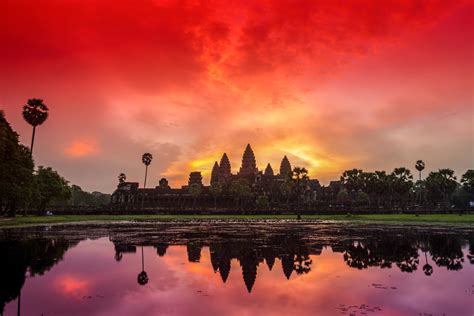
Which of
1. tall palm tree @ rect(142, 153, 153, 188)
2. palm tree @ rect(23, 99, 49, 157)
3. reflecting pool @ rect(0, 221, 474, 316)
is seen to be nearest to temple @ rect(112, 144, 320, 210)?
tall palm tree @ rect(142, 153, 153, 188)

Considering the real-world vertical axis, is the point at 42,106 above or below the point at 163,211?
above

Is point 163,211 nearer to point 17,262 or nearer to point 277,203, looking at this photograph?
point 277,203

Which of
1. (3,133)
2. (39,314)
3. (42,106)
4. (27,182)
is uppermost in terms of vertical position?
(42,106)

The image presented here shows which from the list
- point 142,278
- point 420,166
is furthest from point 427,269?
point 420,166

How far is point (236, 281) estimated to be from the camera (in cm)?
1512

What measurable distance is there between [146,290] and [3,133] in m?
47.1

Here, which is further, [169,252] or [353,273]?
[169,252]

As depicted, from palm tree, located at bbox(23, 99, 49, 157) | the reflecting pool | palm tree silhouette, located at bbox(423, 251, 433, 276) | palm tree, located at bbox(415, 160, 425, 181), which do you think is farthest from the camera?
palm tree, located at bbox(415, 160, 425, 181)

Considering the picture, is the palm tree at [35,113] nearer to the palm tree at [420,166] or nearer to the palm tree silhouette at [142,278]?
the palm tree silhouette at [142,278]

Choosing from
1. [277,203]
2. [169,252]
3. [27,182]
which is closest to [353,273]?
[169,252]

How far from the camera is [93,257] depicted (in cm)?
2189

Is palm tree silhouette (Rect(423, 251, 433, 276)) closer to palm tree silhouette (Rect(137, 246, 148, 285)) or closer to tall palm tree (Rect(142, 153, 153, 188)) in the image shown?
palm tree silhouette (Rect(137, 246, 148, 285))

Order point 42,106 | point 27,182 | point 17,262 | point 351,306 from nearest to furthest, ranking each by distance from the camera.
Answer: point 351,306 → point 17,262 → point 27,182 → point 42,106

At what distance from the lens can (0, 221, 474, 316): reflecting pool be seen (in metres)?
11.5
